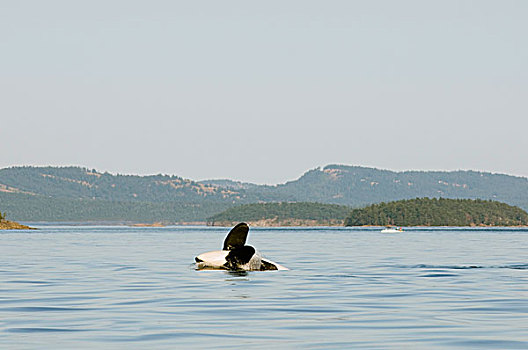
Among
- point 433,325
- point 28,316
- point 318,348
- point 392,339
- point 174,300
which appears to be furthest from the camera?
point 174,300

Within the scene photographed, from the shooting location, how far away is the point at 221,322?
2370 centimetres

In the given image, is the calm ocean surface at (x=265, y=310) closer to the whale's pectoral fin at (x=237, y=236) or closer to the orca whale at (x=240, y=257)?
the orca whale at (x=240, y=257)

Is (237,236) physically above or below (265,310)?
above

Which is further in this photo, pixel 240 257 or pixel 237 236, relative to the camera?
pixel 240 257

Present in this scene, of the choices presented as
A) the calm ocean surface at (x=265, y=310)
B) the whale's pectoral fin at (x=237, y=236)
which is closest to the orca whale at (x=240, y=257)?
the whale's pectoral fin at (x=237, y=236)

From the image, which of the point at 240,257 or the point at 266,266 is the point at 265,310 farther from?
the point at 266,266

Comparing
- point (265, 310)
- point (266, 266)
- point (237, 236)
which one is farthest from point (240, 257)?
point (265, 310)

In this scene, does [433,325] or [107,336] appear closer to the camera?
[107,336]

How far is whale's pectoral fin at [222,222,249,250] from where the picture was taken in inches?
1642

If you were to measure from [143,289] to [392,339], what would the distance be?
599 inches

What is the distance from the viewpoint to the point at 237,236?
41906 millimetres

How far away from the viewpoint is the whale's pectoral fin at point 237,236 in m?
41.7

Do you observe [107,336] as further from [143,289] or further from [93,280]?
[93,280]

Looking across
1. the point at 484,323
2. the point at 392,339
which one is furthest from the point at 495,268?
the point at 392,339
